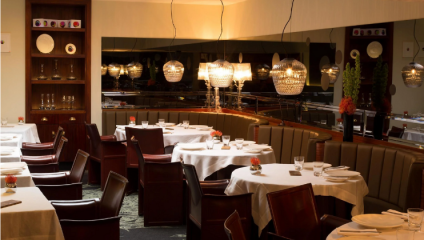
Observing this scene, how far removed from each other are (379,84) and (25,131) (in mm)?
5252

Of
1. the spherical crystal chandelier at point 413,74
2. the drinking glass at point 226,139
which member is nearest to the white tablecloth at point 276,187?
the drinking glass at point 226,139

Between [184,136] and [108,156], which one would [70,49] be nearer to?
[108,156]

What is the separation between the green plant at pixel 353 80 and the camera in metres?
5.74

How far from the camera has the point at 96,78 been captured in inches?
367

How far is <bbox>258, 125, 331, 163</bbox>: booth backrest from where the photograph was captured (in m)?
6.50

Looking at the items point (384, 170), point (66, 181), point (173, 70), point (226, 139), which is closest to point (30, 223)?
point (66, 181)

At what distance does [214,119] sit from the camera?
9.11m

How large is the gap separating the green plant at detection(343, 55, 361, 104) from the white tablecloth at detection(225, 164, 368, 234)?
1.62 m

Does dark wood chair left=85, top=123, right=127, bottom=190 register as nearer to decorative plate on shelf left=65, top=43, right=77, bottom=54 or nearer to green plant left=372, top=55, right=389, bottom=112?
decorative plate on shelf left=65, top=43, right=77, bottom=54

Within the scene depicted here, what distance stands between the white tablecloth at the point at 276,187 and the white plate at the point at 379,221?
115cm

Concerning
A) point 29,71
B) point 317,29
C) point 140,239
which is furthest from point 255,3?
point 140,239

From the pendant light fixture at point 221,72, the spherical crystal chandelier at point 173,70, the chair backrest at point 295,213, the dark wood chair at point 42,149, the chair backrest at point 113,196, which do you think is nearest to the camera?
the chair backrest at point 295,213

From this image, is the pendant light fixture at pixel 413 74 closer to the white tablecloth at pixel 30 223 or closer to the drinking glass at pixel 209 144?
the drinking glass at pixel 209 144

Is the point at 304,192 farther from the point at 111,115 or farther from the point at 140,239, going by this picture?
the point at 111,115
